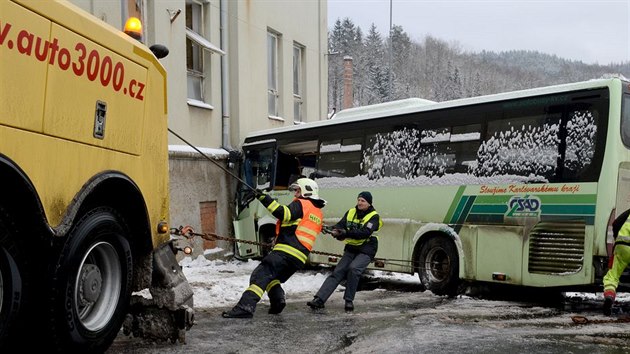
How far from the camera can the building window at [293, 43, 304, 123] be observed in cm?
1900

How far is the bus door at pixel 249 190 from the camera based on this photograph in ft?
43.3

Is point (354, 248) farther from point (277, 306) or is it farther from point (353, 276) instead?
point (277, 306)

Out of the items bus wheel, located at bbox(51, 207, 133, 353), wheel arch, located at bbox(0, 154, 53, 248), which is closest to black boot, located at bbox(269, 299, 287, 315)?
bus wheel, located at bbox(51, 207, 133, 353)

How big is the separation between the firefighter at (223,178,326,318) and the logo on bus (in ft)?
9.31

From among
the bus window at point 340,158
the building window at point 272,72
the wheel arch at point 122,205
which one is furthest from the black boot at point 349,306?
the building window at point 272,72

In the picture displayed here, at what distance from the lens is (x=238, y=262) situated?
14.0 metres

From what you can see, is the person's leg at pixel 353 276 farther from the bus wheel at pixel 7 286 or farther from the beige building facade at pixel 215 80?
the bus wheel at pixel 7 286

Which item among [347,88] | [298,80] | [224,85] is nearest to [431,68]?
[347,88]

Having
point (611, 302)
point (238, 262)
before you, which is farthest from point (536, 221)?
point (238, 262)

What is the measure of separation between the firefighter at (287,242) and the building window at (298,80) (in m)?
11.6

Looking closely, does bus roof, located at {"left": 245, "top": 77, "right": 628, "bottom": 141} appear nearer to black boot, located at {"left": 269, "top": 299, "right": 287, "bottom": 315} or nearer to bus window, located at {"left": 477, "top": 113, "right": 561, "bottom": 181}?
bus window, located at {"left": 477, "top": 113, "right": 561, "bottom": 181}

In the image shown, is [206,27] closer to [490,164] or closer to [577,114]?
[490,164]

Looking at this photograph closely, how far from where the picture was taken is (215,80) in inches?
575

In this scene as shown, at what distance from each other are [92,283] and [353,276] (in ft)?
14.2
